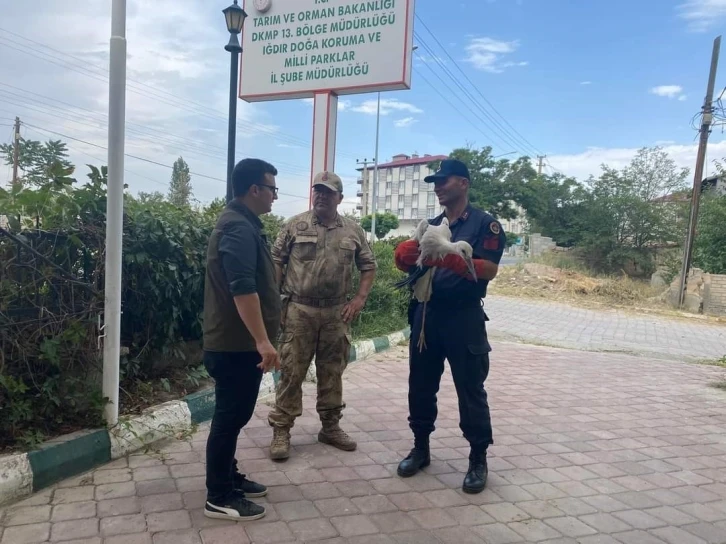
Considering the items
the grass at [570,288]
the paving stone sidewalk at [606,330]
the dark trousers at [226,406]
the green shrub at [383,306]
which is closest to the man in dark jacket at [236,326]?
the dark trousers at [226,406]

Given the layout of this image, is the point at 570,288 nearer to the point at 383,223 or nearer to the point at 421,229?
the point at 421,229

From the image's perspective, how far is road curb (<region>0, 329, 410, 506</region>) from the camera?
2.65 m

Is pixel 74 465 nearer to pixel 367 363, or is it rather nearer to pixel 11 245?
pixel 11 245

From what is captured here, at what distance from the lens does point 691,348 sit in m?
8.82

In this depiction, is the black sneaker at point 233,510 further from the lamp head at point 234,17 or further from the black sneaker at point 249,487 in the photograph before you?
the lamp head at point 234,17

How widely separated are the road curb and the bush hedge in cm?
12

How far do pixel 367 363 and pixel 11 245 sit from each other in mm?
3879

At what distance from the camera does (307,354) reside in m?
3.52

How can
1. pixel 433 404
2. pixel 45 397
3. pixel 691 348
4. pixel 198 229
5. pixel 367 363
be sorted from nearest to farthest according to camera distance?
pixel 45 397, pixel 433 404, pixel 198 229, pixel 367 363, pixel 691 348

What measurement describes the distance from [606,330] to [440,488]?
8595 millimetres

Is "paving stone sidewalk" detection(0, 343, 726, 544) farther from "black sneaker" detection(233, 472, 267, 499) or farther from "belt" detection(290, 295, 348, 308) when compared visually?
"belt" detection(290, 295, 348, 308)

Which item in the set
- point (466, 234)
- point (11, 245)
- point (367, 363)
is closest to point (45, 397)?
point (11, 245)

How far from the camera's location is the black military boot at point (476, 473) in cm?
297

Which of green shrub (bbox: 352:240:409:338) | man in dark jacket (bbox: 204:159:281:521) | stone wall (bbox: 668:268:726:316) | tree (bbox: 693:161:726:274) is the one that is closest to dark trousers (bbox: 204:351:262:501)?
man in dark jacket (bbox: 204:159:281:521)
